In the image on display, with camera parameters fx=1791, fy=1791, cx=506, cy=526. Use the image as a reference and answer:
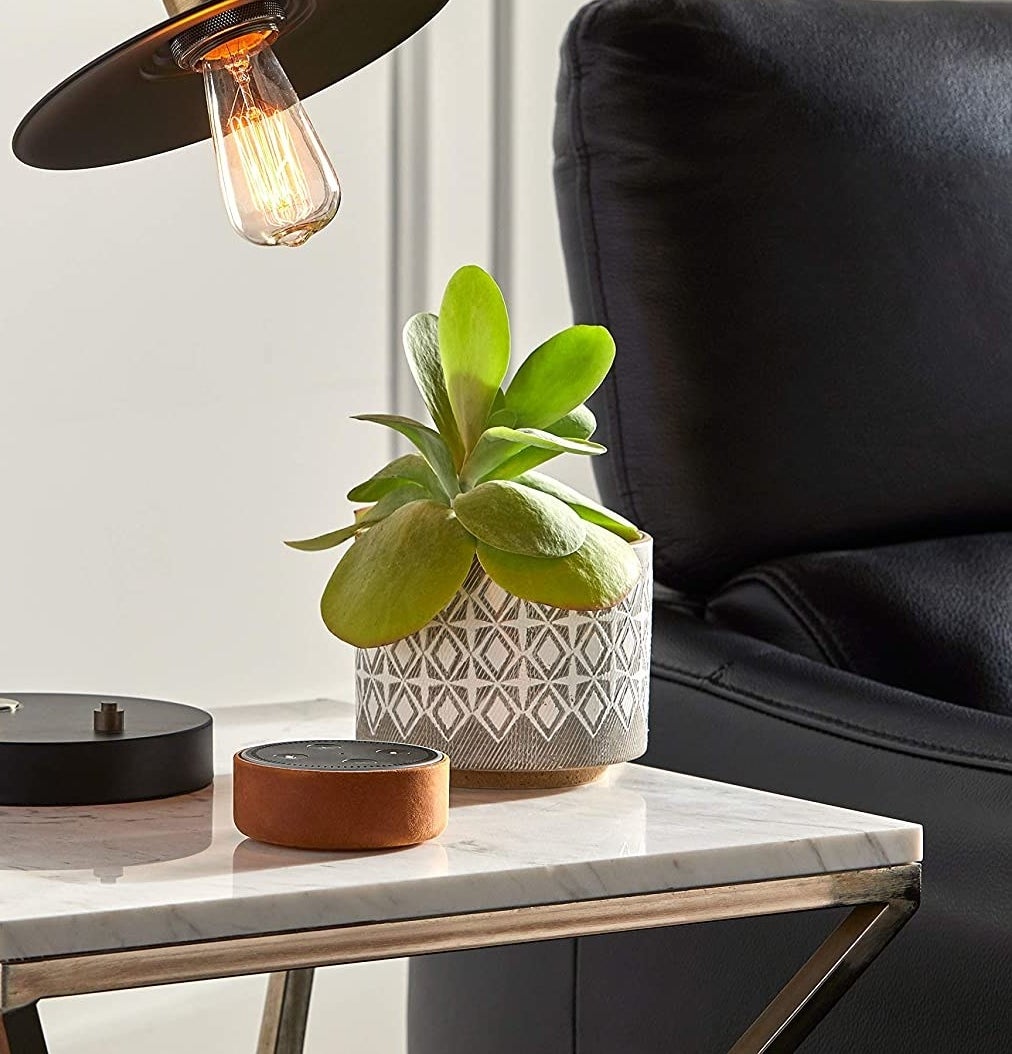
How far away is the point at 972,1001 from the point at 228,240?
2.88ft

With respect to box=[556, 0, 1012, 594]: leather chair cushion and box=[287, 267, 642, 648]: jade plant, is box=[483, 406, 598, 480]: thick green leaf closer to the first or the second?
box=[287, 267, 642, 648]: jade plant

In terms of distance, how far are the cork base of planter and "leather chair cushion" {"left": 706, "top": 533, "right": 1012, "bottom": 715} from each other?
1.10ft

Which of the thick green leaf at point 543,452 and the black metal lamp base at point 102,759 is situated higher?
the thick green leaf at point 543,452

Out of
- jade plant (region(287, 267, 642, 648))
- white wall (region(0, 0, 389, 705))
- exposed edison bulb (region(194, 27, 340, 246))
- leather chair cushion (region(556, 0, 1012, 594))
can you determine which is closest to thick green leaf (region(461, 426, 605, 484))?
Answer: jade plant (region(287, 267, 642, 648))

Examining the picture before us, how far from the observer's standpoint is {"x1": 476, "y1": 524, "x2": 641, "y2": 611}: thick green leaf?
779mm

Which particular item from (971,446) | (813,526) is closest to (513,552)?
(813,526)

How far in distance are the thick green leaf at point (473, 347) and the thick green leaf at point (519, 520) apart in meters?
0.07

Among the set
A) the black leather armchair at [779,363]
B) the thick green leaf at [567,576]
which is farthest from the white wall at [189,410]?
the thick green leaf at [567,576]

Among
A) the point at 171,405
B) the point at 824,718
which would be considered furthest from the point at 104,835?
the point at 171,405

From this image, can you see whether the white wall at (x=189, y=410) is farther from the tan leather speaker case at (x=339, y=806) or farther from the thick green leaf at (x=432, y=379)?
the tan leather speaker case at (x=339, y=806)

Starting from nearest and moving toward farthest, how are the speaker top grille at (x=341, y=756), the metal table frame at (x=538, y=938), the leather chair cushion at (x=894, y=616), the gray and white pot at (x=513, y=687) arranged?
the metal table frame at (x=538, y=938) → the speaker top grille at (x=341, y=756) → the gray and white pot at (x=513, y=687) → the leather chair cushion at (x=894, y=616)

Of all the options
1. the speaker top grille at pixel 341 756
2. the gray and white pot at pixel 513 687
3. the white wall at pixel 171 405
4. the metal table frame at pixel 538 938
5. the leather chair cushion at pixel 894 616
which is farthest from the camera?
the white wall at pixel 171 405

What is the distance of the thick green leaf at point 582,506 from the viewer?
83 centimetres

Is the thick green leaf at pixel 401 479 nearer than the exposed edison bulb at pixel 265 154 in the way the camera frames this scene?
No
